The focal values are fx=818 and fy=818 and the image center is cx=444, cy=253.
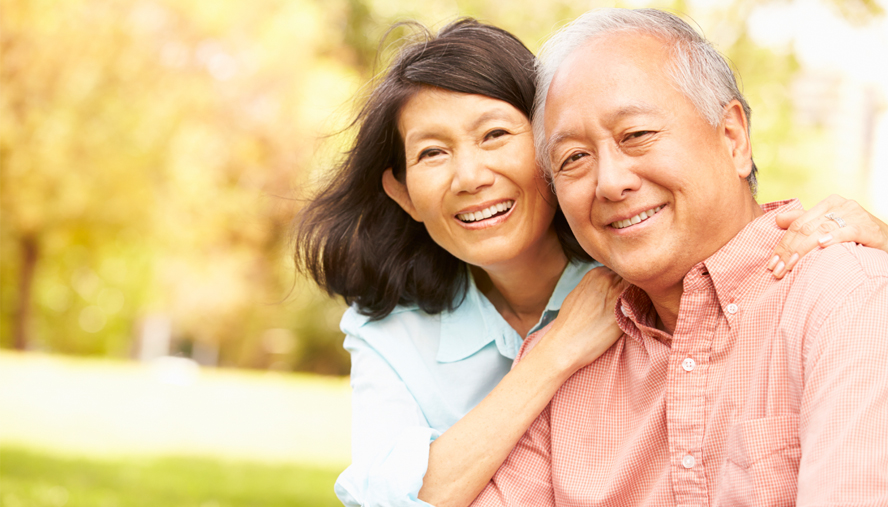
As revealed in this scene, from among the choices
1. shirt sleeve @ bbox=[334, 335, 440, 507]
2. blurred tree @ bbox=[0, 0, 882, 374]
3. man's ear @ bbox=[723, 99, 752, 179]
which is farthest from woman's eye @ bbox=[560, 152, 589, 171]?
blurred tree @ bbox=[0, 0, 882, 374]

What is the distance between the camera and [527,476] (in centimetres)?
259

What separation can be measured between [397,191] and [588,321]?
3.49 feet

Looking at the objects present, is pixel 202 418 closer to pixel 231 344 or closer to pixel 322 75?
pixel 322 75

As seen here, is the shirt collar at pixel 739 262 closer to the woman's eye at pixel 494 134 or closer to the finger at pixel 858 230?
the finger at pixel 858 230

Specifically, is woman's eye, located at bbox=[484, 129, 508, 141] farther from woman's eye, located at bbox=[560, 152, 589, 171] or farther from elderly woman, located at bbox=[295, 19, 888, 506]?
woman's eye, located at bbox=[560, 152, 589, 171]

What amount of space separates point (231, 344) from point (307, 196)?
29.4 metres

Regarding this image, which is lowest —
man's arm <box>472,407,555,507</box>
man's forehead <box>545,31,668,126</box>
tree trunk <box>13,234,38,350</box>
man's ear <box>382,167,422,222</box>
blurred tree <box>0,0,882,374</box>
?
tree trunk <box>13,234,38,350</box>

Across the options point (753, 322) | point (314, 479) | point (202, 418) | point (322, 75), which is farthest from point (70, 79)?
point (753, 322)

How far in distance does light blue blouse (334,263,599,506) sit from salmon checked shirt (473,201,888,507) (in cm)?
42

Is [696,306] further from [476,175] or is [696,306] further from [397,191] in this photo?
[397,191]

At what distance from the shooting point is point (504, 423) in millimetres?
2588

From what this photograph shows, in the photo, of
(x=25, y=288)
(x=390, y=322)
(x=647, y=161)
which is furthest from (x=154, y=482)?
(x=25, y=288)

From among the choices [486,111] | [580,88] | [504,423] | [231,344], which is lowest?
[231,344]

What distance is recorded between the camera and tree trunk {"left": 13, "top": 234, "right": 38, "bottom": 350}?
16172 mm
